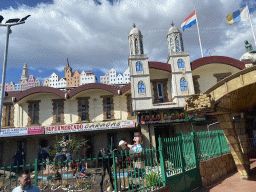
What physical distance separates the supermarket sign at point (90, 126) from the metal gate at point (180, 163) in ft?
29.5

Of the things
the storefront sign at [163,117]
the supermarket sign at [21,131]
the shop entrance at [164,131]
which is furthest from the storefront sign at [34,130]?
the shop entrance at [164,131]

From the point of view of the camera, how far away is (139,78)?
1623 cm

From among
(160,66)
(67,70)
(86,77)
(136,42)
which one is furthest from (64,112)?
(67,70)

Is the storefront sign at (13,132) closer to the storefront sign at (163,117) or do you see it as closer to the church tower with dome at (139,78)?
the church tower with dome at (139,78)

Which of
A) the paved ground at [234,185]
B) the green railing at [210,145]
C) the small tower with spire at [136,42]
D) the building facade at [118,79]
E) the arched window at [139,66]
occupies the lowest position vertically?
the paved ground at [234,185]

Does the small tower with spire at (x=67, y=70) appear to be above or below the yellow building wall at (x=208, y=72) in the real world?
above

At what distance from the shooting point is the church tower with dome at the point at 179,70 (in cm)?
1618

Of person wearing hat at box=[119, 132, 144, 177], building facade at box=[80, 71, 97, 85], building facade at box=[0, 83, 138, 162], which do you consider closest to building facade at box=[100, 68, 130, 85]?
building facade at box=[80, 71, 97, 85]

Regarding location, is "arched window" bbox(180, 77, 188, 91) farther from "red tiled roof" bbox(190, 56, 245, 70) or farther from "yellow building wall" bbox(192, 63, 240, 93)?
"yellow building wall" bbox(192, 63, 240, 93)

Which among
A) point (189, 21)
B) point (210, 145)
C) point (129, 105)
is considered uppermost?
point (189, 21)

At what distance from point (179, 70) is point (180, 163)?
10.6 meters

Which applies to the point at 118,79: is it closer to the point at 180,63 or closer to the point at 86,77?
the point at 86,77

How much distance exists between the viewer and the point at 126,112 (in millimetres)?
18922

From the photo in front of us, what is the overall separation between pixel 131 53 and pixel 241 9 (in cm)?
959
